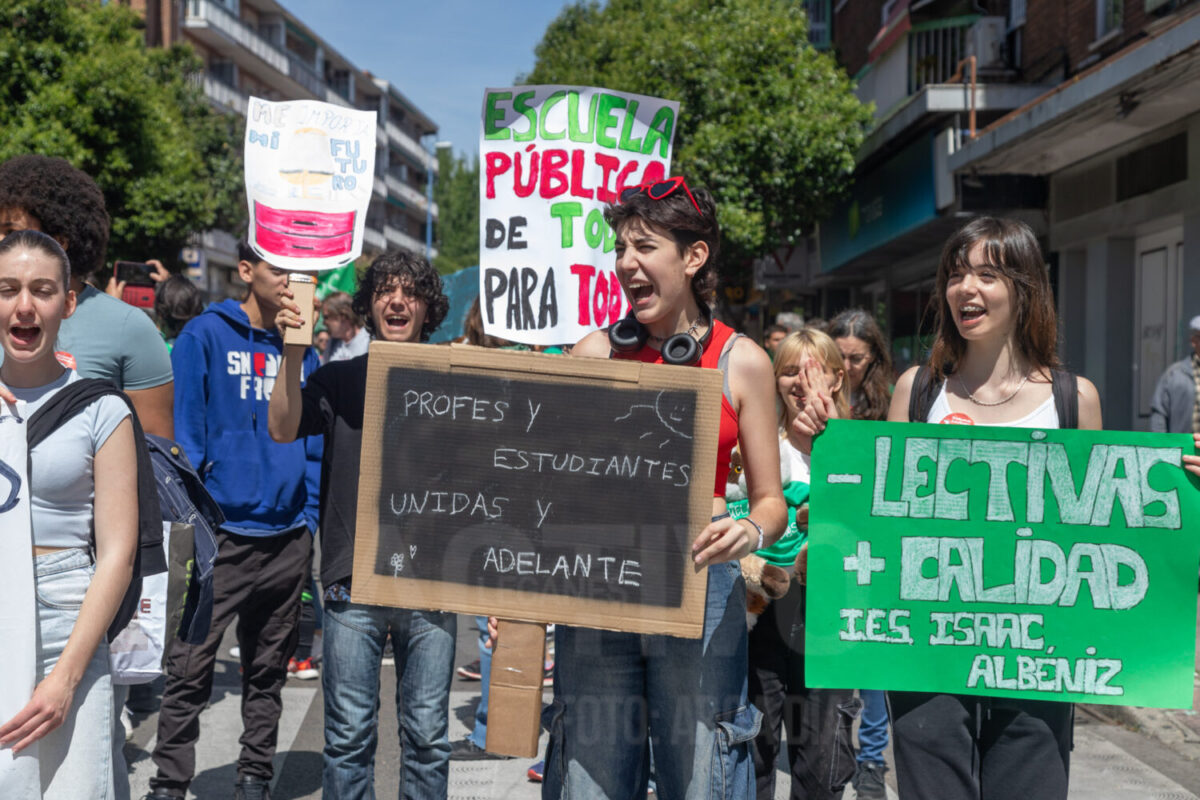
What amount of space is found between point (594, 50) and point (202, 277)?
18.8 meters

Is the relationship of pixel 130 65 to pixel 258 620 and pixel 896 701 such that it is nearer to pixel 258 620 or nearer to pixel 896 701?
pixel 258 620

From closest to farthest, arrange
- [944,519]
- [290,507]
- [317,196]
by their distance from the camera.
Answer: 1. [944,519]
2. [317,196]
3. [290,507]

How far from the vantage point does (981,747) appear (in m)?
2.94

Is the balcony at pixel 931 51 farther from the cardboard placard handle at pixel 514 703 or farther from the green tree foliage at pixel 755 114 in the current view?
the cardboard placard handle at pixel 514 703

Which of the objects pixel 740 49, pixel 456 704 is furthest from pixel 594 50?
pixel 456 704

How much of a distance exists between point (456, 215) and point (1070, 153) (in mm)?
68252

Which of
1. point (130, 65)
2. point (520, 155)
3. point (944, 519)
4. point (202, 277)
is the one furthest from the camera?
point (202, 277)

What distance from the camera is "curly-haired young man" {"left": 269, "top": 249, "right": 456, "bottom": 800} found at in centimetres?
357

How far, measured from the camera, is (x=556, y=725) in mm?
2785

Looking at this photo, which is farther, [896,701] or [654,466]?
[896,701]

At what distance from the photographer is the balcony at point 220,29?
43.8 meters

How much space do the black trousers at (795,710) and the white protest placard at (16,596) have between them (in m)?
2.20

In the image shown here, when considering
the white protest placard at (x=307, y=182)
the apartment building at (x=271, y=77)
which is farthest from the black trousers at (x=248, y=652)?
the apartment building at (x=271, y=77)

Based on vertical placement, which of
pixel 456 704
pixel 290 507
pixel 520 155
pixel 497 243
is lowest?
pixel 456 704
